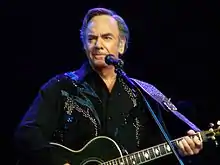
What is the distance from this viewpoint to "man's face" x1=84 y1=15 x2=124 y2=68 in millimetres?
3021

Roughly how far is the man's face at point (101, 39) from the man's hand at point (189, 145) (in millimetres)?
715

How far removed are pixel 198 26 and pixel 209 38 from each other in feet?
0.49

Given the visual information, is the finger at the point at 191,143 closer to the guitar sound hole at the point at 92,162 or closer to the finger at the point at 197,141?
the finger at the point at 197,141

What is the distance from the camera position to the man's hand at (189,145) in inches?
108

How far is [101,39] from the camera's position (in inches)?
121

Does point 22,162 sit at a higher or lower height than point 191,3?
lower

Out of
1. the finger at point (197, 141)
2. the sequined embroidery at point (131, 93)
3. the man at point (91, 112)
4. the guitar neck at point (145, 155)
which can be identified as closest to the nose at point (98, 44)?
the man at point (91, 112)

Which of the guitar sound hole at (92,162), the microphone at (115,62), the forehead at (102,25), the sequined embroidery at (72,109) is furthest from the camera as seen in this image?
the forehead at (102,25)

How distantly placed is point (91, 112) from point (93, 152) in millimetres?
321

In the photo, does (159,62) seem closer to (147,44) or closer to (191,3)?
(147,44)

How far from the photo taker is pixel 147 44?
423cm

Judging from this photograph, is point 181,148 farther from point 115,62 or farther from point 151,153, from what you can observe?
point 115,62

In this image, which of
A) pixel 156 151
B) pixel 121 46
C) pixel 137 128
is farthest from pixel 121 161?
pixel 121 46

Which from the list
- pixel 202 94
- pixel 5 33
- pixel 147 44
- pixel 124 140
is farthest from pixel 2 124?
pixel 202 94
